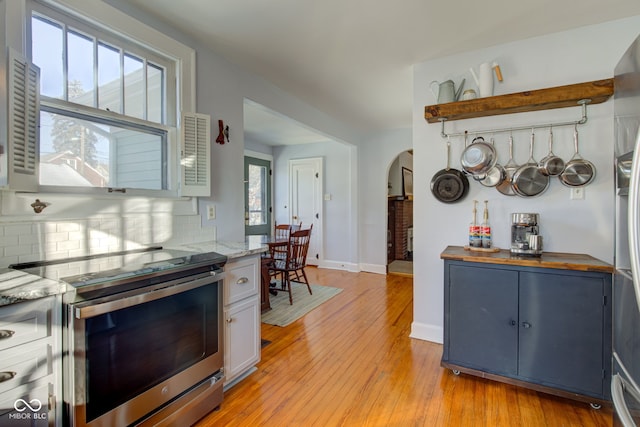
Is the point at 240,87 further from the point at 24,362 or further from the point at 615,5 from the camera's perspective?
the point at 615,5

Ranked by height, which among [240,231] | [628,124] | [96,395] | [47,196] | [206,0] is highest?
[206,0]

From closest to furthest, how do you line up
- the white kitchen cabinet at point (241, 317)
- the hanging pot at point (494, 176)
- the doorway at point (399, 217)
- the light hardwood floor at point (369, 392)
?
the light hardwood floor at point (369, 392)
the white kitchen cabinet at point (241, 317)
the hanging pot at point (494, 176)
the doorway at point (399, 217)

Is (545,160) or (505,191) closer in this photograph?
(545,160)

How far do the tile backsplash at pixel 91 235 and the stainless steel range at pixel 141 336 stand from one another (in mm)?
75

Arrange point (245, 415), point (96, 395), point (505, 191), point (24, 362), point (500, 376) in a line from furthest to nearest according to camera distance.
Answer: point (505, 191) < point (500, 376) < point (245, 415) < point (96, 395) < point (24, 362)

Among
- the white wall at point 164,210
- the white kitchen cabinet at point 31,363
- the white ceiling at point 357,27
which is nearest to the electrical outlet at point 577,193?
the white ceiling at point 357,27

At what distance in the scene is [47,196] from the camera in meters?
1.54

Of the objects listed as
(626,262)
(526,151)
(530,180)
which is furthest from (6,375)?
(526,151)

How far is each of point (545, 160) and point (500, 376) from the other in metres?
1.56

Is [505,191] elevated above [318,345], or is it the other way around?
[505,191]

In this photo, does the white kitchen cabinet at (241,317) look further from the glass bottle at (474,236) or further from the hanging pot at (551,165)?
the hanging pot at (551,165)

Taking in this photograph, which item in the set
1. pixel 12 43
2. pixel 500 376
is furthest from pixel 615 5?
pixel 12 43

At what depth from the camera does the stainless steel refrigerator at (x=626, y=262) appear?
3.71 ft

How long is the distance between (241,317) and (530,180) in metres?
2.32
